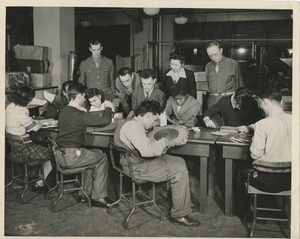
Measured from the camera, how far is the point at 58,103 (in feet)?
17.3

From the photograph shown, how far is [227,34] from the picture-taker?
10961 mm

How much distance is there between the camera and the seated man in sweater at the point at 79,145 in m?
3.87

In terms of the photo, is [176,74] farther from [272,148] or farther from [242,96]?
[272,148]

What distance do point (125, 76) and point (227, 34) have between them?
7018 millimetres

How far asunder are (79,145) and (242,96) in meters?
1.79

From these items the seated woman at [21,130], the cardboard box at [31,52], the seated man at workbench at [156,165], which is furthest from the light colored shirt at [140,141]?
the cardboard box at [31,52]

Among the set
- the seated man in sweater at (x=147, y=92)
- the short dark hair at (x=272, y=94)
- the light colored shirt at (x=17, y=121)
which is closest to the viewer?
the short dark hair at (x=272, y=94)

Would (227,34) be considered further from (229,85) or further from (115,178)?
(115,178)

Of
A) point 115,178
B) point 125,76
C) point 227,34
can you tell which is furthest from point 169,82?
point 227,34

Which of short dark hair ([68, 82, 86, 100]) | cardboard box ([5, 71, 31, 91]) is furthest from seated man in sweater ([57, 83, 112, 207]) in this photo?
cardboard box ([5, 71, 31, 91])

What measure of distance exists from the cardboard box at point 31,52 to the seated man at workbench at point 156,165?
2908mm

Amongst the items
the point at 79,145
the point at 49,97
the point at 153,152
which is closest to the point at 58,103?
the point at 49,97

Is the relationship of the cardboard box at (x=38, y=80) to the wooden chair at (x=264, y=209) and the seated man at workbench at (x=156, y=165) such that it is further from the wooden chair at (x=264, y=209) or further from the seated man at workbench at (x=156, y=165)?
the wooden chair at (x=264, y=209)

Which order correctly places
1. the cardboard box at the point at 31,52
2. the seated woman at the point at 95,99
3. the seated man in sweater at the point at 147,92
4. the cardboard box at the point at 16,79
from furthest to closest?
the cardboard box at the point at 31,52
the cardboard box at the point at 16,79
the seated man in sweater at the point at 147,92
the seated woman at the point at 95,99
